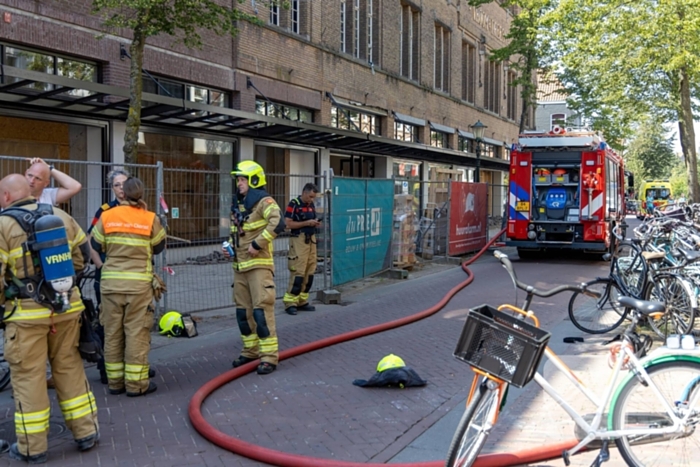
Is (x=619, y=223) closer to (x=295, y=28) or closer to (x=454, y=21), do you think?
(x=295, y=28)

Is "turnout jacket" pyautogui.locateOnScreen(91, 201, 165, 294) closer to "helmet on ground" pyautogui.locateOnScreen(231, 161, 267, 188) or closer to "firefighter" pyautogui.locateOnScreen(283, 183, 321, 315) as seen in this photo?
"helmet on ground" pyautogui.locateOnScreen(231, 161, 267, 188)

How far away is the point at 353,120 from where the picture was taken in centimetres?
2339

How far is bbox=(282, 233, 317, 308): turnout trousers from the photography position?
9305 mm

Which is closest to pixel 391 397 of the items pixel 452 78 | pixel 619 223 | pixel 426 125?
pixel 619 223

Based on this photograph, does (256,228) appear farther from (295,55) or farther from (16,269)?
(295,55)

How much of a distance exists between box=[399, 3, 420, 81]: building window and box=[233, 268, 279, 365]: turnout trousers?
22474 millimetres

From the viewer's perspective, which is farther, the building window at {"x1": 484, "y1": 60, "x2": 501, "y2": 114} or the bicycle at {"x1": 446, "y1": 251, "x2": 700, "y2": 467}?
the building window at {"x1": 484, "y1": 60, "x2": 501, "y2": 114}

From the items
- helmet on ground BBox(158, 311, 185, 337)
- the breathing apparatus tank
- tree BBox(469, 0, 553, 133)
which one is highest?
tree BBox(469, 0, 553, 133)

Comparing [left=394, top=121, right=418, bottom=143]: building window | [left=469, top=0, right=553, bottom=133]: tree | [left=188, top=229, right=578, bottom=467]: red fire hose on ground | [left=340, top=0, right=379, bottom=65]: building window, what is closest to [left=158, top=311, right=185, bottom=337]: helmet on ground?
[left=188, top=229, right=578, bottom=467]: red fire hose on ground

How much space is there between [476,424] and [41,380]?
8.90ft

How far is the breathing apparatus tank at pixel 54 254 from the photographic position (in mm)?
4105

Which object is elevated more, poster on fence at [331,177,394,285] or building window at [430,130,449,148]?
building window at [430,130,449,148]

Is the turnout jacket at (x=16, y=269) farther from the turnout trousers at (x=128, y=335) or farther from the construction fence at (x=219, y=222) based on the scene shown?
the construction fence at (x=219, y=222)

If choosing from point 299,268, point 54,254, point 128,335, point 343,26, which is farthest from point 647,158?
point 54,254
